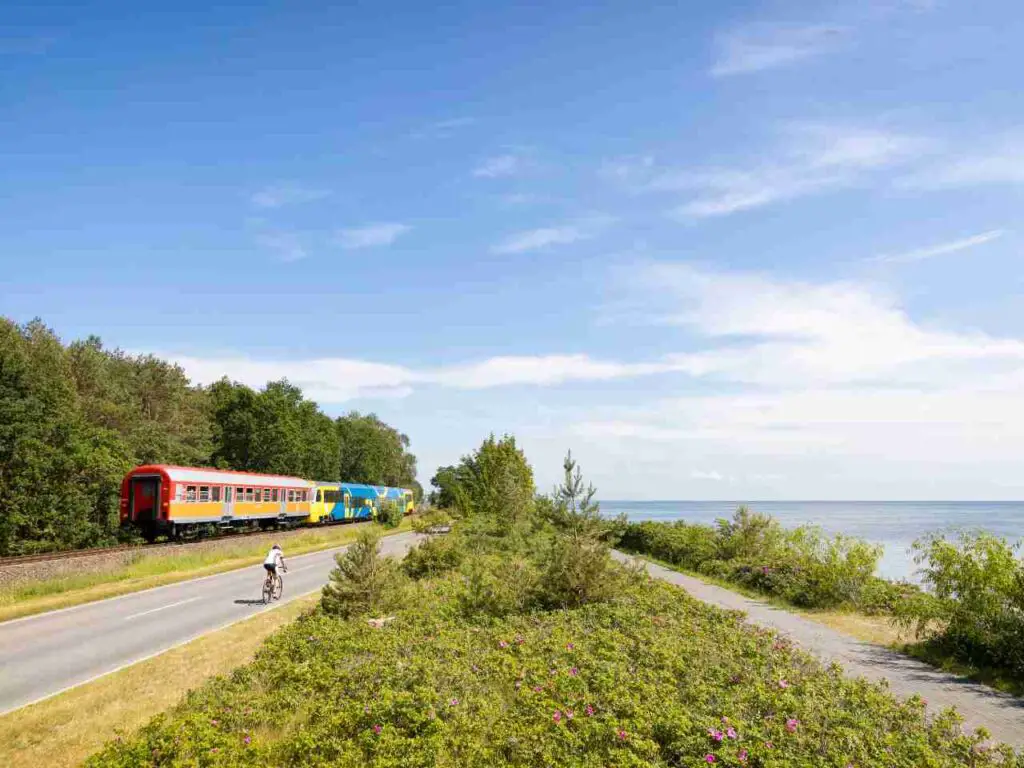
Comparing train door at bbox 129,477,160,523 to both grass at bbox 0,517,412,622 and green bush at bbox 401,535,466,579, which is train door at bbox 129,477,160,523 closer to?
grass at bbox 0,517,412,622

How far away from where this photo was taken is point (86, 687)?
1152 cm

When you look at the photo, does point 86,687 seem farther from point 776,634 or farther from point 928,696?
point 928,696

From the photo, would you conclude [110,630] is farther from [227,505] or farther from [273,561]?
[227,505]

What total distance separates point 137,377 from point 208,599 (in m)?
49.9

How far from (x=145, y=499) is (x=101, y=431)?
10.3 metres

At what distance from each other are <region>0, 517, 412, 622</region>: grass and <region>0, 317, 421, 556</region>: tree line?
10.2 meters

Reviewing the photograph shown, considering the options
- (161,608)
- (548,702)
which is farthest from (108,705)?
(161,608)

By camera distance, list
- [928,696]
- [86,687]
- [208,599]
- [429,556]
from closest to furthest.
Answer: [928,696], [86,687], [208,599], [429,556]

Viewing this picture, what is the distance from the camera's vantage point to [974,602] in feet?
41.0

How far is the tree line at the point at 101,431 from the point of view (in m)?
34.9

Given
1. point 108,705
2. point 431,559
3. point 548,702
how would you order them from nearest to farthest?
1. point 548,702
2. point 108,705
3. point 431,559

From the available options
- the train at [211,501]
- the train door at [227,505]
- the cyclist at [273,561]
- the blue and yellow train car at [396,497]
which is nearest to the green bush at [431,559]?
the cyclist at [273,561]

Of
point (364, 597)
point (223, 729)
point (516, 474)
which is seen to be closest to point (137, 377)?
point (516, 474)

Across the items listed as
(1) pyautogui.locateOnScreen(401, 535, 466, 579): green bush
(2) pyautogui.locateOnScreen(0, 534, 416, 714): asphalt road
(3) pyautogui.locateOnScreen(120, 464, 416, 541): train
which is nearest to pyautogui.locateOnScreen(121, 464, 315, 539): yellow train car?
(3) pyautogui.locateOnScreen(120, 464, 416, 541): train
